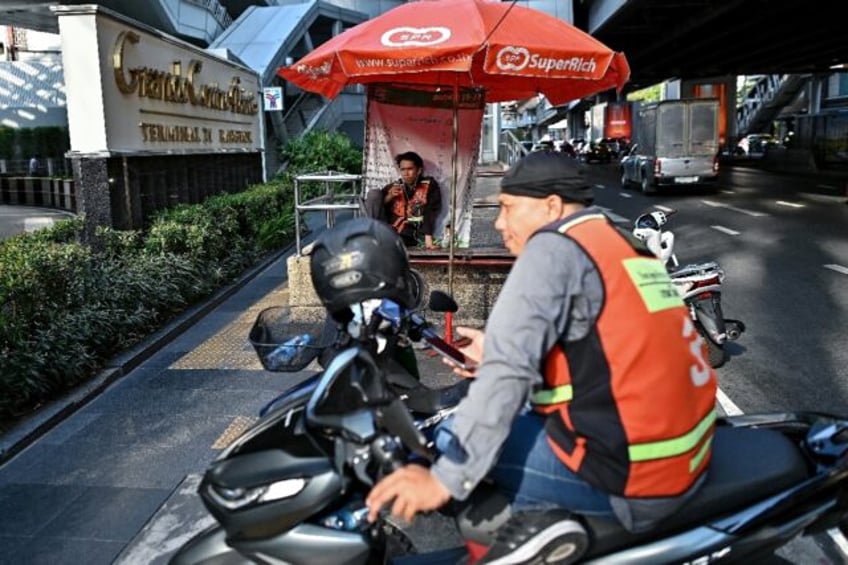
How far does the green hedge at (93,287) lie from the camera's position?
535cm

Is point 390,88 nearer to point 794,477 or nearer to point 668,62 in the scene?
point 794,477

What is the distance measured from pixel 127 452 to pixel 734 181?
1020 inches

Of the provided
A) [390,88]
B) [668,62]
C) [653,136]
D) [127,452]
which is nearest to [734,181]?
[653,136]

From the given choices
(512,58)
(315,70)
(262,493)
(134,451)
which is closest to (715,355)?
(512,58)

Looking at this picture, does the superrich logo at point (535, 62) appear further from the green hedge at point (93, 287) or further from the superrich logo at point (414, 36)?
the green hedge at point (93, 287)

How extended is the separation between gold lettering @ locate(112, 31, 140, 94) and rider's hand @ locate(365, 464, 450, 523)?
25.6 feet

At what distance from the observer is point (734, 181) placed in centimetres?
2659

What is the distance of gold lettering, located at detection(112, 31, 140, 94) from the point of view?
8305mm

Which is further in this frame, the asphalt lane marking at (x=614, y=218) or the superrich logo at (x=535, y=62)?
the superrich logo at (x=535, y=62)

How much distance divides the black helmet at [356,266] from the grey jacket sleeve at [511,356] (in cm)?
44

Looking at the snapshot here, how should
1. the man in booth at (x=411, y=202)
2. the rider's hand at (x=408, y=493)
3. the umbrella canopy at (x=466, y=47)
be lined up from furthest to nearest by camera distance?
the man in booth at (x=411, y=202) → the umbrella canopy at (x=466, y=47) → the rider's hand at (x=408, y=493)

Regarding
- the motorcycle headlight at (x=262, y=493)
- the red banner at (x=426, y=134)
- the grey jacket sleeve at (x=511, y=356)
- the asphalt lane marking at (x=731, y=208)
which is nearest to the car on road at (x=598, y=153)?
the asphalt lane marking at (x=731, y=208)

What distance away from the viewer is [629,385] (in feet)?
6.40

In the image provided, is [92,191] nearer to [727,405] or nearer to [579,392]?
[727,405]
